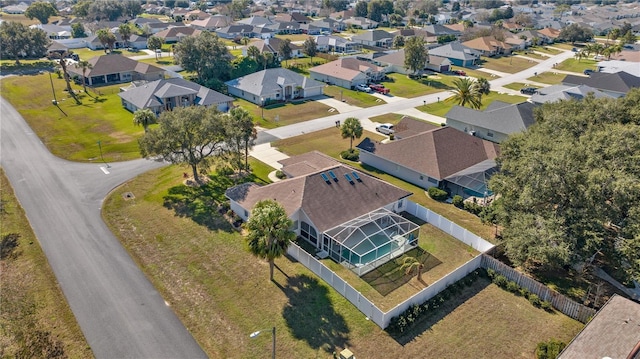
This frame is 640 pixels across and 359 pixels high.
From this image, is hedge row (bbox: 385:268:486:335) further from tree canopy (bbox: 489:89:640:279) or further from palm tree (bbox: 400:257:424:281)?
tree canopy (bbox: 489:89:640:279)

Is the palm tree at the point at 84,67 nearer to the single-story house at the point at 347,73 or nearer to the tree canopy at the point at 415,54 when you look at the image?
the single-story house at the point at 347,73

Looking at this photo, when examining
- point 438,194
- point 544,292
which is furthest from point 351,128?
point 544,292

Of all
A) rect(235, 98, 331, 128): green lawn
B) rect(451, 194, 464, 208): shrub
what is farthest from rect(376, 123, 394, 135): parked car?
rect(451, 194, 464, 208): shrub

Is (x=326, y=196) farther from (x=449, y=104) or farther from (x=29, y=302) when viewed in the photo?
(x=449, y=104)

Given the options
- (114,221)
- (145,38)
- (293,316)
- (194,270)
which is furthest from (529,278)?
(145,38)

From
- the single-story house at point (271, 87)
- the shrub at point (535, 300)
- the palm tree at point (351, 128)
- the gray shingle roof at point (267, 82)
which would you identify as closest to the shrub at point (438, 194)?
the palm tree at point (351, 128)
